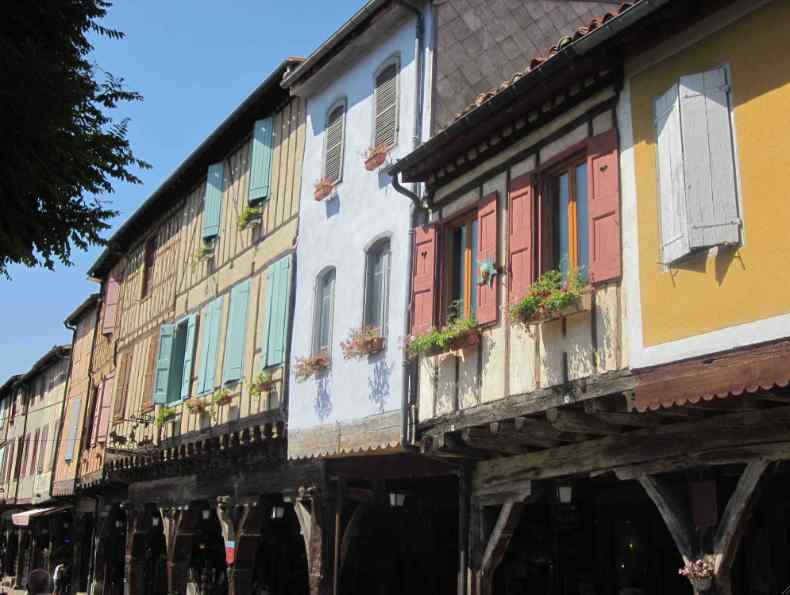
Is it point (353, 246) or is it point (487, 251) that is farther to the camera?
point (353, 246)

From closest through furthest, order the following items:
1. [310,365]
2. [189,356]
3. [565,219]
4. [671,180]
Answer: [671,180] → [565,219] → [310,365] → [189,356]

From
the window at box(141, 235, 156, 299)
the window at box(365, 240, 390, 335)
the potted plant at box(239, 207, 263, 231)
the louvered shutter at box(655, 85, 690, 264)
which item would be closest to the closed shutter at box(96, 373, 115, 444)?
the window at box(141, 235, 156, 299)

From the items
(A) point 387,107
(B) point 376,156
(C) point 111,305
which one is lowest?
(B) point 376,156

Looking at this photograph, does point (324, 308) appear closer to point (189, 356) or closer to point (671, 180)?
point (189, 356)

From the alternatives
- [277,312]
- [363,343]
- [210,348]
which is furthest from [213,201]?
[363,343]

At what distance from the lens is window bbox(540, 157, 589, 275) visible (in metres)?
7.80

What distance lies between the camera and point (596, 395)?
6992 millimetres

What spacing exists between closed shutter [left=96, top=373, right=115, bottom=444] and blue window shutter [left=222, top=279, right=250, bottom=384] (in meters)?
7.81

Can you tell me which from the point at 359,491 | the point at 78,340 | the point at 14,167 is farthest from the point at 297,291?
the point at 78,340

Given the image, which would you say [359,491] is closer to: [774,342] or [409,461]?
[409,461]

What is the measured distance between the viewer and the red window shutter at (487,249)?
855 cm

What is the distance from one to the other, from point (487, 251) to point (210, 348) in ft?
25.9

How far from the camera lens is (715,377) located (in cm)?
595

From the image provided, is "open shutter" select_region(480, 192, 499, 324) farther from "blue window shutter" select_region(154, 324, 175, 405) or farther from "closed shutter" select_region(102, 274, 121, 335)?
"closed shutter" select_region(102, 274, 121, 335)
